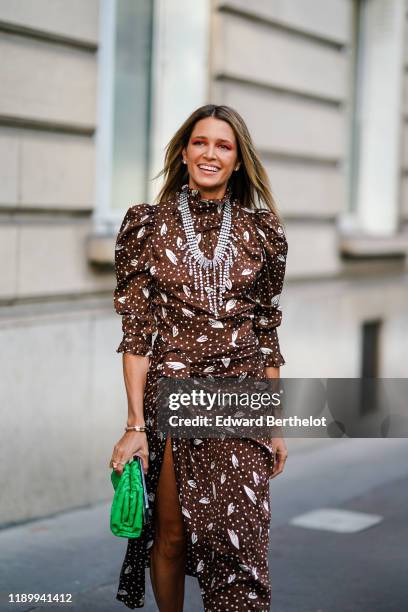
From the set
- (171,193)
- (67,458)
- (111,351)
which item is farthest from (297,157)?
(171,193)

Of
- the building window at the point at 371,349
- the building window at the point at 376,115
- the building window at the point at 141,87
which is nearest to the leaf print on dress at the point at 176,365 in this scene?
the building window at the point at 141,87

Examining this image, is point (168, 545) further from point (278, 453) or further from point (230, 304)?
point (230, 304)

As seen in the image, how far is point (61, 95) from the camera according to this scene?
251 inches

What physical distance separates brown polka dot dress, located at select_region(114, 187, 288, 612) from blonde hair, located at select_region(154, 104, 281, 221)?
0.13 metres

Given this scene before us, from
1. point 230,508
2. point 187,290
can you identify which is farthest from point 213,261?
point 230,508

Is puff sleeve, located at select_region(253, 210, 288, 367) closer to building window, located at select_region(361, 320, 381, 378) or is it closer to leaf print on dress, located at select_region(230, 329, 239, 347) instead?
leaf print on dress, located at select_region(230, 329, 239, 347)

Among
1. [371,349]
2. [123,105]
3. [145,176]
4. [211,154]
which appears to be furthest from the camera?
[371,349]

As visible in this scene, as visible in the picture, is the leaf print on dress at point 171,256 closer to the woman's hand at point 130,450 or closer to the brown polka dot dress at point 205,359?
the brown polka dot dress at point 205,359

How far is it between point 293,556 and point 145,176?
A: 284cm

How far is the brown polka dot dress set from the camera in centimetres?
373

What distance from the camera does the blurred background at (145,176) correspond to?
612cm

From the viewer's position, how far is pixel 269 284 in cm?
397

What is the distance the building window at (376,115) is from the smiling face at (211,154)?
666cm

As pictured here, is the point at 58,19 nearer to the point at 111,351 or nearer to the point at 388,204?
the point at 111,351
